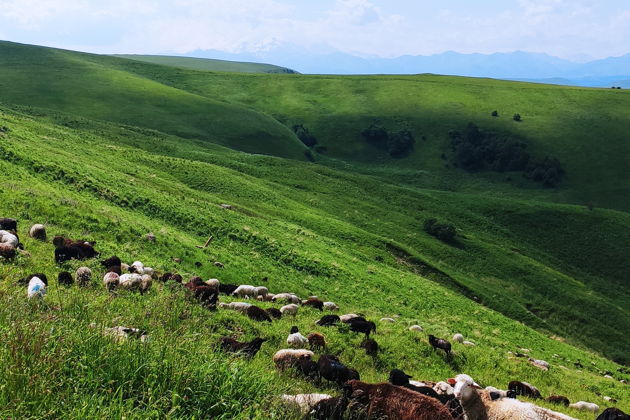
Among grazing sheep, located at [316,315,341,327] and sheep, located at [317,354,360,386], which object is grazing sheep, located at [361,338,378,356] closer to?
grazing sheep, located at [316,315,341,327]

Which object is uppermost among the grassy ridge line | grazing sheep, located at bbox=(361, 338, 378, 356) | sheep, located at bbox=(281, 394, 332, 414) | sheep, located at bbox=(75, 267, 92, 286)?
sheep, located at bbox=(281, 394, 332, 414)

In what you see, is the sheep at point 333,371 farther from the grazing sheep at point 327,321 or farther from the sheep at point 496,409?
the grazing sheep at point 327,321

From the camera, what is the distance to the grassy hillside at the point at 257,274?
20.6ft

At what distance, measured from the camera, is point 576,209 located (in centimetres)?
8612

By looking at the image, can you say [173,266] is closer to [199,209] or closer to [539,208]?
[199,209]

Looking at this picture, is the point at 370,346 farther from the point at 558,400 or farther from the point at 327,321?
the point at 558,400

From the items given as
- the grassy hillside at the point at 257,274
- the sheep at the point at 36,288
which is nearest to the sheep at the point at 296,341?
the grassy hillside at the point at 257,274

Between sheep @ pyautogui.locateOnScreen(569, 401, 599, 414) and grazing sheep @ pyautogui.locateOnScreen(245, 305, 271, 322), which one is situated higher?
grazing sheep @ pyautogui.locateOnScreen(245, 305, 271, 322)

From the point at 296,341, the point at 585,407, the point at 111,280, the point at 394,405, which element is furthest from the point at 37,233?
the point at 585,407

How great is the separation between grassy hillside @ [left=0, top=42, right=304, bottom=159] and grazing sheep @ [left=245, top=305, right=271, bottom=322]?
84.6 metres

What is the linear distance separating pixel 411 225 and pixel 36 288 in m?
58.4

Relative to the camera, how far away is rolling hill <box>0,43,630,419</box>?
21.5 ft

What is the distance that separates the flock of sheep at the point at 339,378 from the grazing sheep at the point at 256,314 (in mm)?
34

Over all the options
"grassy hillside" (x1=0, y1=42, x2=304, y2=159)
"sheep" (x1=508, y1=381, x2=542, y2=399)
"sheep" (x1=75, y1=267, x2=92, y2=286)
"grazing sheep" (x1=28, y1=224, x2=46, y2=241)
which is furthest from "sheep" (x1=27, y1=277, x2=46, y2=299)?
"grassy hillside" (x1=0, y1=42, x2=304, y2=159)
